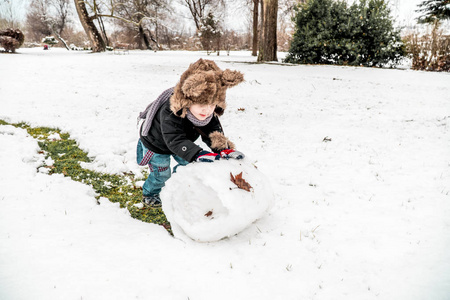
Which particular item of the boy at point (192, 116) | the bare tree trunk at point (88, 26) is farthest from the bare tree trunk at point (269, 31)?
the boy at point (192, 116)

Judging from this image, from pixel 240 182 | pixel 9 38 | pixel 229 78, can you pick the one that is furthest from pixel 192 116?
pixel 9 38

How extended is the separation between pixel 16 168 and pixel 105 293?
2.63 meters

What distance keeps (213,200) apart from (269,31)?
12310 millimetres

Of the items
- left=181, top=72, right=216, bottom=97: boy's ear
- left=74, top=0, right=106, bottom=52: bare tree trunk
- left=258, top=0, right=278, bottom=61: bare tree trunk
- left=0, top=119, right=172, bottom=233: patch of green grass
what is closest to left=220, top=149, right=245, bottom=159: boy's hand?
left=181, top=72, right=216, bottom=97: boy's ear

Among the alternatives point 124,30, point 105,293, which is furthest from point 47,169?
point 124,30

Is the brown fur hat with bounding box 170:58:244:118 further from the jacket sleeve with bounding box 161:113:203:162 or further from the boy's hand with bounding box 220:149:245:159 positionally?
the boy's hand with bounding box 220:149:245:159

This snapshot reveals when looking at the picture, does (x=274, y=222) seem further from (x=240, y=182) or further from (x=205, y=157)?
(x=205, y=157)

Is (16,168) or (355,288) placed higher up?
(16,168)

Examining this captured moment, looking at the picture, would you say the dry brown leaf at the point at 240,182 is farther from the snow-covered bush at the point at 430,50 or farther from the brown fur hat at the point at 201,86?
the snow-covered bush at the point at 430,50

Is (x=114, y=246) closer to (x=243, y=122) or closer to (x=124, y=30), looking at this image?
(x=243, y=122)

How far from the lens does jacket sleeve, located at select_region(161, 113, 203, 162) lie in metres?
2.37

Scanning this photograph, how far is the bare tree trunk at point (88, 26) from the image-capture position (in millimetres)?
16622

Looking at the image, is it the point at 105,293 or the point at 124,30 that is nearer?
the point at 105,293

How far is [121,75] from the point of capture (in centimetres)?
1054
